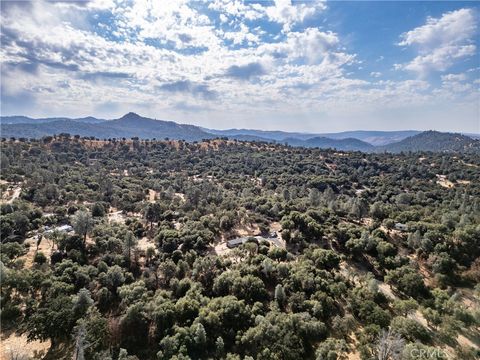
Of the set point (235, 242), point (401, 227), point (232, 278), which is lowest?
point (235, 242)

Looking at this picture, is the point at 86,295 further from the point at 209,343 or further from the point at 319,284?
the point at 319,284

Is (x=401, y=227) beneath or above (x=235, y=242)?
above

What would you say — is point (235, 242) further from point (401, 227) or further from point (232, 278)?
point (401, 227)

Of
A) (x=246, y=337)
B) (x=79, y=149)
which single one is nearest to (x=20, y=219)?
(x=246, y=337)

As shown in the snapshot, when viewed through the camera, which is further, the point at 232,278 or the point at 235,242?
the point at 235,242

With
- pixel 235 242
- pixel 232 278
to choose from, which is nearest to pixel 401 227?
pixel 235 242

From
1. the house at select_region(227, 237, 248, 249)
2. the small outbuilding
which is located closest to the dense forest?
the house at select_region(227, 237, 248, 249)

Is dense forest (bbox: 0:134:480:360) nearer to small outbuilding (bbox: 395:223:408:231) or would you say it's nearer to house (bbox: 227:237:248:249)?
house (bbox: 227:237:248:249)

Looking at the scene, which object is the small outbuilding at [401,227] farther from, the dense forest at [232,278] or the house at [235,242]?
the house at [235,242]

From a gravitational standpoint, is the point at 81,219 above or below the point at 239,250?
above
